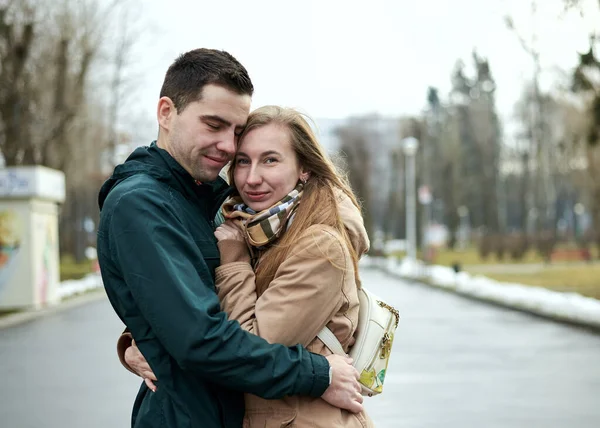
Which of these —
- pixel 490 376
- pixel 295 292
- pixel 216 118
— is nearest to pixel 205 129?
pixel 216 118

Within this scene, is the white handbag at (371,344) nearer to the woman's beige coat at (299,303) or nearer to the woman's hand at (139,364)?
the woman's beige coat at (299,303)

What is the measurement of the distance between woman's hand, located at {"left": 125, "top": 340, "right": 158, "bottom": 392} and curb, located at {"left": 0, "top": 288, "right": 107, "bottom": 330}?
1688cm

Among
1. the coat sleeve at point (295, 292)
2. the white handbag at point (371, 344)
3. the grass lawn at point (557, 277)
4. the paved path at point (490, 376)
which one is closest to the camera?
the coat sleeve at point (295, 292)

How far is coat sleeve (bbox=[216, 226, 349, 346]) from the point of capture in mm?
2812

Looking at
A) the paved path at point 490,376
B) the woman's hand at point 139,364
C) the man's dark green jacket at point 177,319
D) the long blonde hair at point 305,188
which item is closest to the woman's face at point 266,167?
the long blonde hair at point 305,188

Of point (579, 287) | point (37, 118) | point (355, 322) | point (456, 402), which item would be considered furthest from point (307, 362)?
point (37, 118)

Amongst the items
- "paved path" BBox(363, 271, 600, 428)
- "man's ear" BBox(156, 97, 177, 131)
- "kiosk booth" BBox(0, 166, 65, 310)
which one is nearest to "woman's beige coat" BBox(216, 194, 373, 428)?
"man's ear" BBox(156, 97, 177, 131)

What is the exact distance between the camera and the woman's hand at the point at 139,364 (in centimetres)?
285

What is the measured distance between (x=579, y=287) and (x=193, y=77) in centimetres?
2596

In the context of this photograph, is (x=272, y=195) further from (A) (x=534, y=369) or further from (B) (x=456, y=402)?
(A) (x=534, y=369)

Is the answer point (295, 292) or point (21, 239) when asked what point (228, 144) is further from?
point (21, 239)

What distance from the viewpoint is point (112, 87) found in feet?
165

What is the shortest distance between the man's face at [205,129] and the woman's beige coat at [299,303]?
0.33m

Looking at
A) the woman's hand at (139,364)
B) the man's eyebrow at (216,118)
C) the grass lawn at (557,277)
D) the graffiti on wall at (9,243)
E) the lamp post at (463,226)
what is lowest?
the lamp post at (463,226)
